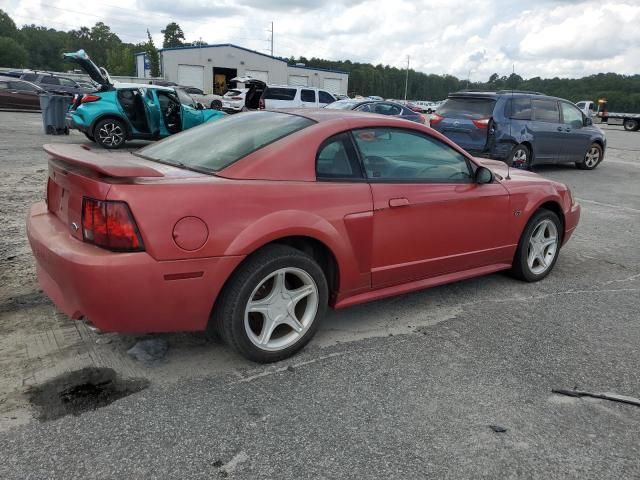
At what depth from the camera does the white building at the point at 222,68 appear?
47.3 metres

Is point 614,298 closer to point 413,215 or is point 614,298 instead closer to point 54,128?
point 413,215

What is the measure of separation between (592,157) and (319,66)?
93213 mm

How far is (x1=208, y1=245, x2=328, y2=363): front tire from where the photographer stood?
2822mm

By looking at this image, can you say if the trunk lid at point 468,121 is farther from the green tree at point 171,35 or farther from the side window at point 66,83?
the green tree at point 171,35

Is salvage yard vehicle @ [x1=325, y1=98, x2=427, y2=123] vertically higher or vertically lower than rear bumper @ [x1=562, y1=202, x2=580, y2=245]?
higher

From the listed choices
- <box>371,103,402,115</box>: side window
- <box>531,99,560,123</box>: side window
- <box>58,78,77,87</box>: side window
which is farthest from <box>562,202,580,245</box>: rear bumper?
<box>58,78,77,87</box>: side window

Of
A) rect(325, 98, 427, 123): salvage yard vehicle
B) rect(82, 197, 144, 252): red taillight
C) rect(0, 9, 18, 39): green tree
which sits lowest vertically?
rect(82, 197, 144, 252): red taillight

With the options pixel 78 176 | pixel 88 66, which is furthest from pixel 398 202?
pixel 88 66

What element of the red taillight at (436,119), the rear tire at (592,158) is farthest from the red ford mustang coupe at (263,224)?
the rear tire at (592,158)

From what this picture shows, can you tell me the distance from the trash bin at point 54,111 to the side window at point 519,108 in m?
11.7

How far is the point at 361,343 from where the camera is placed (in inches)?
133

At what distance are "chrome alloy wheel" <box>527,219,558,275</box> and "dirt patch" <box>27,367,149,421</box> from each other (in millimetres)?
3399

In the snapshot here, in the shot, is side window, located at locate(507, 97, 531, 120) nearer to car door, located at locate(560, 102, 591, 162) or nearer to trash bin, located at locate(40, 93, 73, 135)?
car door, located at locate(560, 102, 591, 162)

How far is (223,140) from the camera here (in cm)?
343
